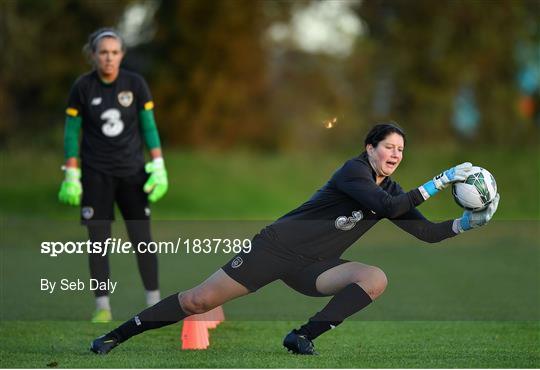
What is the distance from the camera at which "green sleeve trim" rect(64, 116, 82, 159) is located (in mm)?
8758

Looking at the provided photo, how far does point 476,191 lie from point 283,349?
162cm

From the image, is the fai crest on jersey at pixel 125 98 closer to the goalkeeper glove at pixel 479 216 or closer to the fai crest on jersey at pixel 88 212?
the fai crest on jersey at pixel 88 212

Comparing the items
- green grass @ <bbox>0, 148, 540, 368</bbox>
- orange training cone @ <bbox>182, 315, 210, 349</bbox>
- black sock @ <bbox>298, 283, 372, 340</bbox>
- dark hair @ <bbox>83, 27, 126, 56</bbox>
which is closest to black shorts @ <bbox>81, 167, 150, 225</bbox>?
green grass @ <bbox>0, 148, 540, 368</bbox>

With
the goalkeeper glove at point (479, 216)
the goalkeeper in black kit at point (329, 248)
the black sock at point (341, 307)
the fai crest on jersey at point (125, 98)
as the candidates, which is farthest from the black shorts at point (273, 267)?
the fai crest on jersey at point (125, 98)

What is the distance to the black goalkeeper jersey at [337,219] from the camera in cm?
661

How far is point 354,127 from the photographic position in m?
33.4

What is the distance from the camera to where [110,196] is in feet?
28.7

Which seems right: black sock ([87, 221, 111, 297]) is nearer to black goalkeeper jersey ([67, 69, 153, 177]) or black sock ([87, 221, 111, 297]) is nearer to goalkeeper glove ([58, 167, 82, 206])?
goalkeeper glove ([58, 167, 82, 206])

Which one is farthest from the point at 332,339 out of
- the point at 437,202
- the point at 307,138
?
the point at 307,138

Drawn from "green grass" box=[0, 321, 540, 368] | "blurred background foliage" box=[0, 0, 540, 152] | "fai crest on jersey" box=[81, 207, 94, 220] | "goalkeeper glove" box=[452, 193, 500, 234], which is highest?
"blurred background foliage" box=[0, 0, 540, 152]

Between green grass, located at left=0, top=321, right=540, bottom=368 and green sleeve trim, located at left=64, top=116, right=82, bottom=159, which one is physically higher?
green sleeve trim, located at left=64, top=116, right=82, bottom=159

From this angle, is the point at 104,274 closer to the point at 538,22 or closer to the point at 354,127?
the point at 538,22

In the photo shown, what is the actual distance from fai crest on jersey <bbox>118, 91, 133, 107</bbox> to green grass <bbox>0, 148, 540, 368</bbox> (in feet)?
4.65

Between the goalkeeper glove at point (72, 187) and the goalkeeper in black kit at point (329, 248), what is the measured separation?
236 cm
